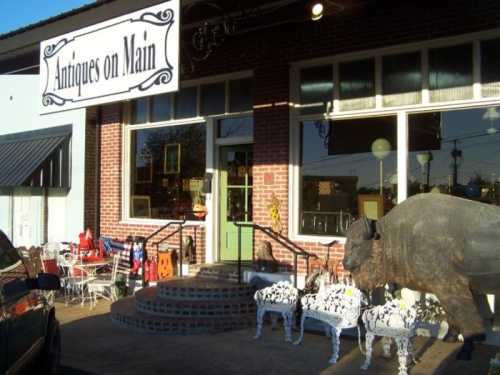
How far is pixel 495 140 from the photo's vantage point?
Answer: 25.4ft

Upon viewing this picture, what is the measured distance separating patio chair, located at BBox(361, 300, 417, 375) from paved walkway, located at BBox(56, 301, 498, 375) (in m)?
0.27

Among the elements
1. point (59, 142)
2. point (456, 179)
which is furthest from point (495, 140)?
point (59, 142)

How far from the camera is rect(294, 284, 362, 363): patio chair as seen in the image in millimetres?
6602

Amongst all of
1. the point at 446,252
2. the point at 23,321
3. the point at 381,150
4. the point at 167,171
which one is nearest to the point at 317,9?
the point at 381,150

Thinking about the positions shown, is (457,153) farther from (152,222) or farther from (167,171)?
(152,222)

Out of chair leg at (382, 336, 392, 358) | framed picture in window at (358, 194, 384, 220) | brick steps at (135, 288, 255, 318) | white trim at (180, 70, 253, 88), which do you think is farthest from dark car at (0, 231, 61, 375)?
white trim at (180, 70, 253, 88)

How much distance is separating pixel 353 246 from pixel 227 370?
1.94m

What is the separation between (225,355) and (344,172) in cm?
345

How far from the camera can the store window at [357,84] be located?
8.73 metres

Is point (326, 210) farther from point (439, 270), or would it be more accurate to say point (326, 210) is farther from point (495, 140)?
point (439, 270)

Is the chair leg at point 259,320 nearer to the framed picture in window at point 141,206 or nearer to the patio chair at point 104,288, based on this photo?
the patio chair at point 104,288

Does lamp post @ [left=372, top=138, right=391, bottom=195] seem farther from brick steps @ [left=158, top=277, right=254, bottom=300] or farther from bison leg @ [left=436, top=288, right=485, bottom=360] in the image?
bison leg @ [left=436, top=288, right=485, bottom=360]

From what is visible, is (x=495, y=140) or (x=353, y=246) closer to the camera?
(x=353, y=246)

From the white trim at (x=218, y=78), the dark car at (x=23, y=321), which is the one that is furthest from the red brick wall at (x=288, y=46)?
the dark car at (x=23, y=321)
